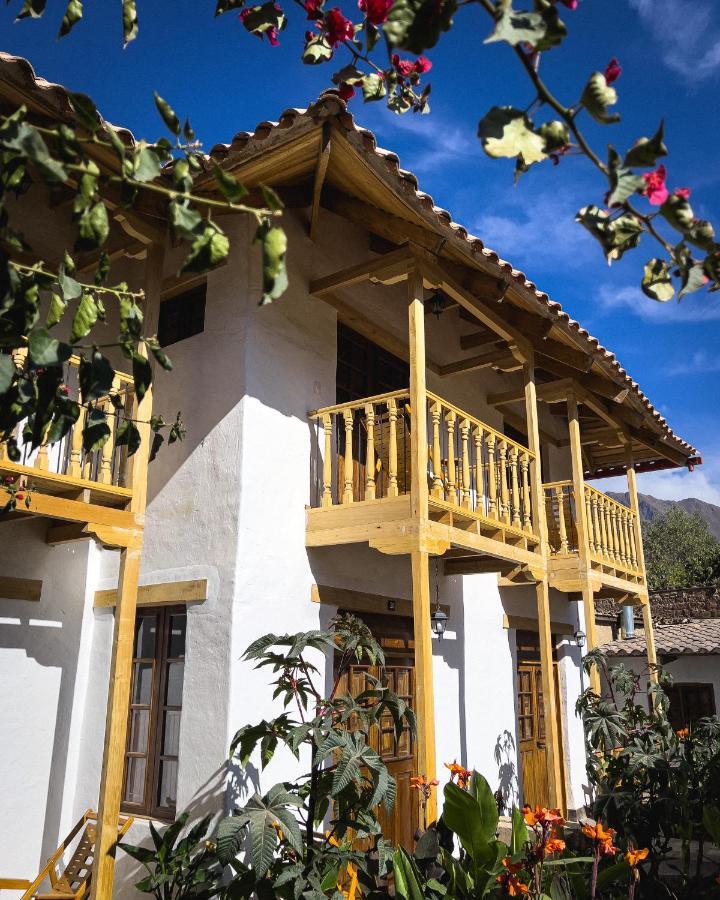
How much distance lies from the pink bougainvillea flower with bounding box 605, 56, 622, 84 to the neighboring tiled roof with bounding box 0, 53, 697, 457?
312 centimetres

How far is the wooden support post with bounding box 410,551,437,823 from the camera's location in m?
5.70

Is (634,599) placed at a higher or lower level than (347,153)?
lower

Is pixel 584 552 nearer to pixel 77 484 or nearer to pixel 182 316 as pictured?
pixel 182 316

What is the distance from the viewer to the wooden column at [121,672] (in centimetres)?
532

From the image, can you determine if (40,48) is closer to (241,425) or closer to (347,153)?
(347,153)

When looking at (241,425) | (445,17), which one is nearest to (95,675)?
(241,425)

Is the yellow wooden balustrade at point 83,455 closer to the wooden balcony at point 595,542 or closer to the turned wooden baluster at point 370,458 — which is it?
the turned wooden baluster at point 370,458

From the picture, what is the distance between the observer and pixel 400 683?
308 inches

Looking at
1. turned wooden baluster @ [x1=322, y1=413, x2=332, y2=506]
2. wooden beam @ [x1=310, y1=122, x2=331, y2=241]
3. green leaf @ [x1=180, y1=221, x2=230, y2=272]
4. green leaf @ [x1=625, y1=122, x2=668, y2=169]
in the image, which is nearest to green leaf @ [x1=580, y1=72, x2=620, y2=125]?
green leaf @ [x1=625, y1=122, x2=668, y2=169]

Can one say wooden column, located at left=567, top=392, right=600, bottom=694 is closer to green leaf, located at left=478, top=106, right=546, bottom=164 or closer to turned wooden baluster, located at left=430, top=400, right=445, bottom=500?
turned wooden baluster, located at left=430, top=400, right=445, bottom=500

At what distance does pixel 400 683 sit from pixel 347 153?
5.12 metres

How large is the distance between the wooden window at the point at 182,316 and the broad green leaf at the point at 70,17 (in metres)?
5.48

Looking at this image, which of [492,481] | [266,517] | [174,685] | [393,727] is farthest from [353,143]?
[393,727]

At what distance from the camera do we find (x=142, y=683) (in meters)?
6.84
